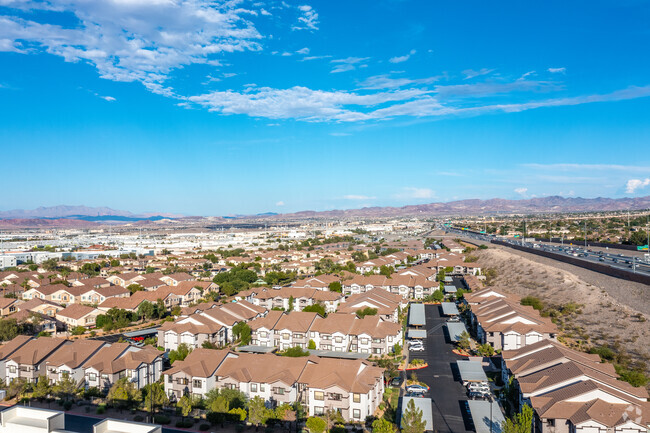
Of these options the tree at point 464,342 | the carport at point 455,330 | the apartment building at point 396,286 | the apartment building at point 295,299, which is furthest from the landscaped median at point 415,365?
the apartment building at point 396,286

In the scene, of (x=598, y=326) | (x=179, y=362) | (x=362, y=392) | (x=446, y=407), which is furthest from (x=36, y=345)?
(x=598, y=326)

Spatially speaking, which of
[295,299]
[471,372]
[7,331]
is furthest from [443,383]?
[7,331]

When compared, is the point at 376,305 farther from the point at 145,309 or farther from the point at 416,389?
the point at 145,309

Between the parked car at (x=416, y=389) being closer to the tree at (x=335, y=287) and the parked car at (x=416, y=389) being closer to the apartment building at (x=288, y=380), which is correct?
the apartment building at (x=288, y=380)

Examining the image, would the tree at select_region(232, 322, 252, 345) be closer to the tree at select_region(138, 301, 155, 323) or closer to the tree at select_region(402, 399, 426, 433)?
the tree at select_region(138, 301, 155, 323)

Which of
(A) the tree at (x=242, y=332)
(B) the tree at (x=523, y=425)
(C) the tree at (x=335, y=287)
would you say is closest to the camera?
(B) the tree at (x=523, y=425)

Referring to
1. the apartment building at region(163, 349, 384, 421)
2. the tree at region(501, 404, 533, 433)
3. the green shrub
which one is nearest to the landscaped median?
the apartment building at region(163, 349, 384, 421)

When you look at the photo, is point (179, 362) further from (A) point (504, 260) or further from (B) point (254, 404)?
(A) point (504, 260)
